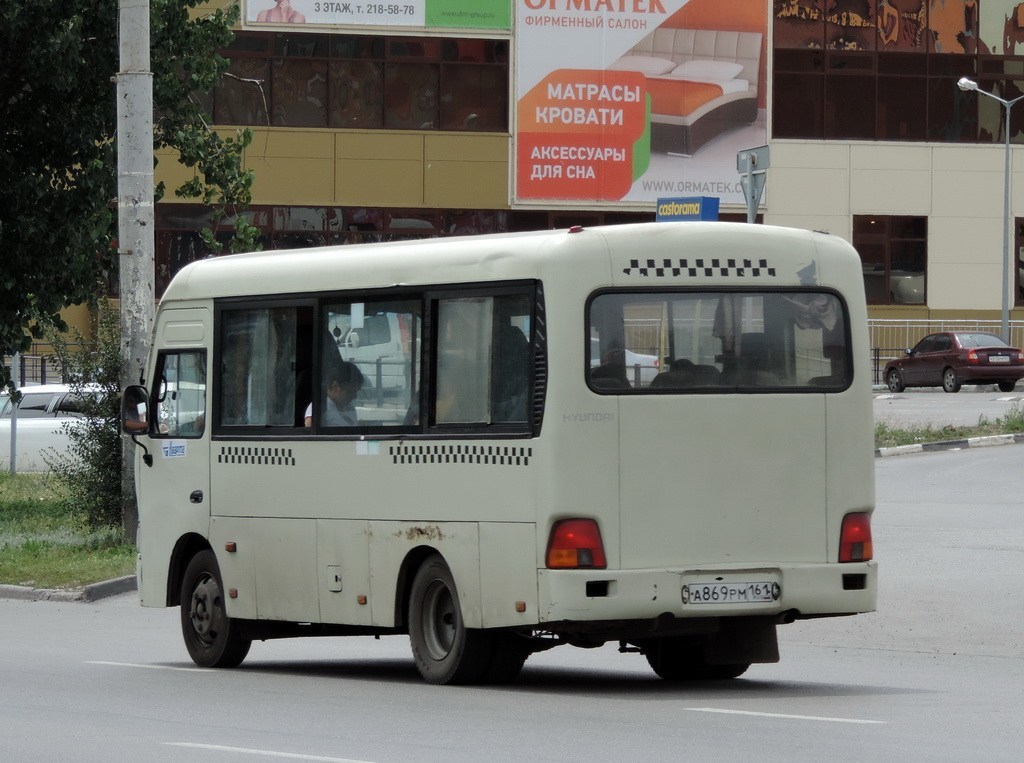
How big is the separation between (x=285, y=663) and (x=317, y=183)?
41542 mm

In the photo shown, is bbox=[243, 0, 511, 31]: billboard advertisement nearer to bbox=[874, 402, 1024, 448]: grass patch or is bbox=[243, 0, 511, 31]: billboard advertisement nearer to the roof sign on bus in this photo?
bbox=[874, 402, 1024, 448]: grass patch

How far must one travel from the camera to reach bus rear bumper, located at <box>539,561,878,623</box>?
35.5 feet

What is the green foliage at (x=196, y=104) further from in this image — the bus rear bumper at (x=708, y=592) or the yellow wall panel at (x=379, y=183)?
the yellow wall panel at (x=379, y=183)

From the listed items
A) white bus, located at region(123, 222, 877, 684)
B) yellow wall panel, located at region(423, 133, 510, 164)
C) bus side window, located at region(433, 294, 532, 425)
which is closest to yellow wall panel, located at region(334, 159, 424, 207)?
yellow wall panel, located at region(423, 133, 510, 164)

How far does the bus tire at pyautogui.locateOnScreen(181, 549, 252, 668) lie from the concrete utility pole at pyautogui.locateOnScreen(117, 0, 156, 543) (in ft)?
23.4

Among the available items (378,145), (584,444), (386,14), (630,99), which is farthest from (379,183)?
(584,444)

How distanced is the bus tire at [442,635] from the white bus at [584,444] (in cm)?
1

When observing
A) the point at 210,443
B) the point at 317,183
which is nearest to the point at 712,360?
the point at 210,443

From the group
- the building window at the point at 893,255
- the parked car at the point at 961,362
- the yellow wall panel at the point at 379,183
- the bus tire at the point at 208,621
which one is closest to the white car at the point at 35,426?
the bus tire at the point at 208,621

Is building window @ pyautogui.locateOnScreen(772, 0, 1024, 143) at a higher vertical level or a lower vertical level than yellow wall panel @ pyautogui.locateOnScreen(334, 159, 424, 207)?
higher

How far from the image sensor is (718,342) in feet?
37.2

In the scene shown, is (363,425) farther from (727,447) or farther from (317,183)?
(317,183)

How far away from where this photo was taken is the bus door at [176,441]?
13.6m

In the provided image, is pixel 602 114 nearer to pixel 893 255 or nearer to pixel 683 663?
pixel 893 255
